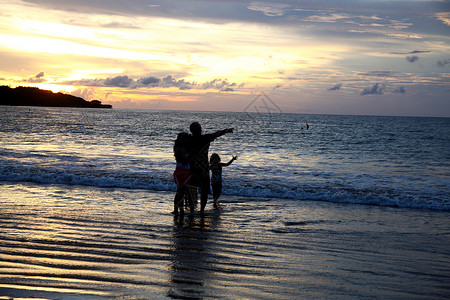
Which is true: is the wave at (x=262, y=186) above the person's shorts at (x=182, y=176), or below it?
below

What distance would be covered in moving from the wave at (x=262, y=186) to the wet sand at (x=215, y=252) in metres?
2.24

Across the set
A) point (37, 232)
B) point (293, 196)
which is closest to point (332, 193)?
point (293, 196)

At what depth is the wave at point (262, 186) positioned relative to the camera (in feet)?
40.1

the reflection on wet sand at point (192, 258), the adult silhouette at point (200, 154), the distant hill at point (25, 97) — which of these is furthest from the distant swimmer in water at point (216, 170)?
the distant hill at point (25, 97)

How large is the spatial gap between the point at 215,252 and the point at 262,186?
317 inches

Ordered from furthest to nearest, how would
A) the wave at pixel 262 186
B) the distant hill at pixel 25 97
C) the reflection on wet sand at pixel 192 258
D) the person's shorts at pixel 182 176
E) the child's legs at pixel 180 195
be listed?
the distant hill at pixel 25 97, the wave at pixel 262 186, the child's legs at pixel 180 195, the person's shorts at pixel 182 176, the reflection on wet sand at pixel 192 258

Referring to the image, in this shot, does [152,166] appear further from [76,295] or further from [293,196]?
[76,295]

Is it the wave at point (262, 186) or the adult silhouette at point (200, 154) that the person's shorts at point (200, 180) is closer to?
the adult silhouette at point (200, 154)

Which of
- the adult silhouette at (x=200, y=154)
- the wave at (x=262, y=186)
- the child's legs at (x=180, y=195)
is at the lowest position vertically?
the wave at (x=262, y=186)

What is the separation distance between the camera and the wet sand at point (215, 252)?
4348mm

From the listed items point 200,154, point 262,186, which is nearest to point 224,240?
point 200,154

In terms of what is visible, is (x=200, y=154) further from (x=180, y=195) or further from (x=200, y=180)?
(x=180, y=195)

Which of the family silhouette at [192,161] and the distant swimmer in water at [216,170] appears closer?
the family silhouette at [192,161]

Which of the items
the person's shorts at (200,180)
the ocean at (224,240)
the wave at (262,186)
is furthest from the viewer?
the wave at (262,186)
